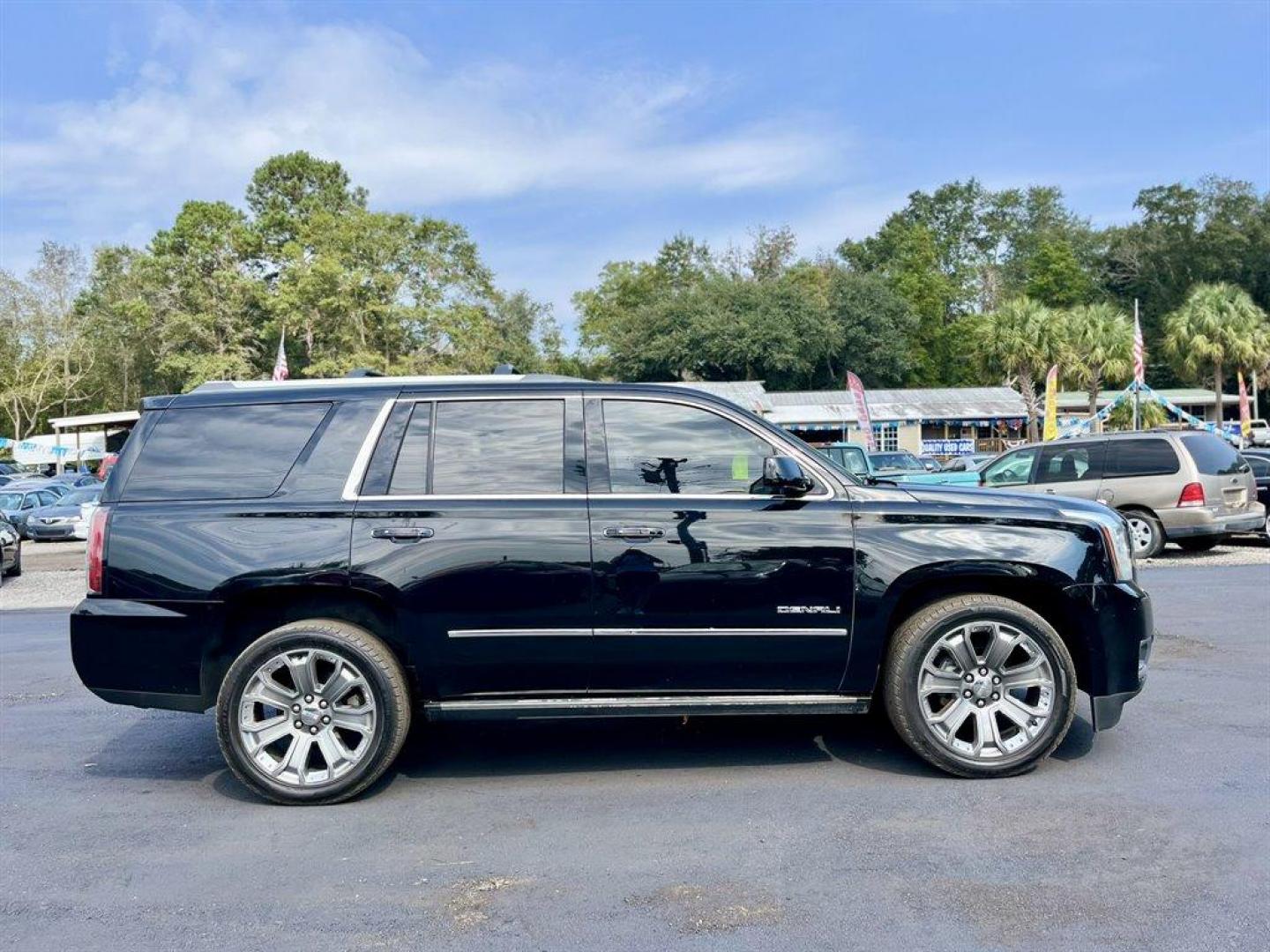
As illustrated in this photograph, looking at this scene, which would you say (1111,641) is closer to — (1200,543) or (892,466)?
(1200,543)

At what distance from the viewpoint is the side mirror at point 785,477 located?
4578 mm

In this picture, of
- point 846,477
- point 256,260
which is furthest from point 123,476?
point 256,260

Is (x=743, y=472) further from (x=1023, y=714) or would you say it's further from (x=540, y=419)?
(x=1023, y=714)

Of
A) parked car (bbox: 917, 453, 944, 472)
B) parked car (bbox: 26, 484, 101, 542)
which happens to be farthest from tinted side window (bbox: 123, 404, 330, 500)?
parked car (bbox: 26, 484, 101, 542)

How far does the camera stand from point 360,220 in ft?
140

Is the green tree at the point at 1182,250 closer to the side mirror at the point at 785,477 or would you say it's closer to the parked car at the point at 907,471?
the parked car at the point at 907,471

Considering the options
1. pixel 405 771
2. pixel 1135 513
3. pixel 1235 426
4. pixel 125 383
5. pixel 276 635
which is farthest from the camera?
pixel 125 383

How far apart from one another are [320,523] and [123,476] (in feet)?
3.32

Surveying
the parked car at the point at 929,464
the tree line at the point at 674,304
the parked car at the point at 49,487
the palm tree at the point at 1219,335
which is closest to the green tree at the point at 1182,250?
the tree line at the point at 674,304

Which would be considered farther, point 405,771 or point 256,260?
point 256,260

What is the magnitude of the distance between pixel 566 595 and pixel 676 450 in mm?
872

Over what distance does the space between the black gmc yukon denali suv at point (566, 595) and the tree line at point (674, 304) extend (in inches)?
1501

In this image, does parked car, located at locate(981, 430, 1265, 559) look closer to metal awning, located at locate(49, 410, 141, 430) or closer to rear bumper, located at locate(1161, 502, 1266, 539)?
rear bumper, located at locate(1161, 502, 1266, 539)

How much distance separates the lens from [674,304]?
60125mm
